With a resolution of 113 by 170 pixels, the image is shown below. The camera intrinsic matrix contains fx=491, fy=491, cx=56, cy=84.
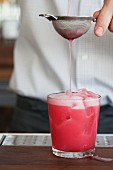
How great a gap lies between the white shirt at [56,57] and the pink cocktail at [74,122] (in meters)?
0.43

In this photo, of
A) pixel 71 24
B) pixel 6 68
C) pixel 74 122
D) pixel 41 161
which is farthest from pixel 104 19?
pixel 6 68

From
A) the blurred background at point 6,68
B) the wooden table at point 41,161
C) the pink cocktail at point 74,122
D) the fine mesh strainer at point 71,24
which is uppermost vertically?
the fine mesh strainer at point 71,24

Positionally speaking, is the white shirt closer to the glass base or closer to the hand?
the hand

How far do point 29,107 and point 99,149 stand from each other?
0.54 meters

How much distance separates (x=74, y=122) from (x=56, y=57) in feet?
1.70

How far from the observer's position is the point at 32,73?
159 centimetres

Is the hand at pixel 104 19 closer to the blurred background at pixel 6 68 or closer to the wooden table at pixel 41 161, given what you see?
the wooden table at pixel 41 161

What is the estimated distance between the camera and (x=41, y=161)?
1015 millimetres

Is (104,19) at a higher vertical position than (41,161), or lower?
higher

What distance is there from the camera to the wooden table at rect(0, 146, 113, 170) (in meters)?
0.98

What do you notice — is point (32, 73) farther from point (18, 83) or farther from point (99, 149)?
point (99, 149)

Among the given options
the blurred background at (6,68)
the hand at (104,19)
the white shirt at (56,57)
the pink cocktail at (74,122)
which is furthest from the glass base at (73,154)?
the blurred background at (6,68)

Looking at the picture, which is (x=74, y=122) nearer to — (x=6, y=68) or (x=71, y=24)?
(x=71, y=24)

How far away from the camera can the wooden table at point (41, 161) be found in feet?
3.22
